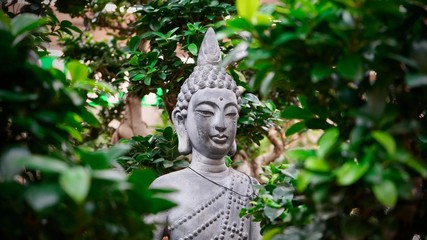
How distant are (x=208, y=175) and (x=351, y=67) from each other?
1.11 meters

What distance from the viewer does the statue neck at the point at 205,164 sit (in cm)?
226

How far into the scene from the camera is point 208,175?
2.25 meters

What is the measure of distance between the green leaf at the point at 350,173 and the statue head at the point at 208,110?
990 mm

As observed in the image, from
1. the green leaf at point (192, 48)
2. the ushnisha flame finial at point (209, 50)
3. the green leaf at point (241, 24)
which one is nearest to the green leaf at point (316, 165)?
the green leaf at point (241, 24)

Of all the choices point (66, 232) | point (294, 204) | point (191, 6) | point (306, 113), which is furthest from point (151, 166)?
point (66, 232)

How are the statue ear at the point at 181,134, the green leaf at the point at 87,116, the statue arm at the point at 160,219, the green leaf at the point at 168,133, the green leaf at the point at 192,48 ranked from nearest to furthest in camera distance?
the green leaf at the point at 87,116 < the statue arm at the point at 160,219 < the statue ear at the point at 181,134 < the green leaf at the point at 192,48 < the green leaf at the point at 168,133

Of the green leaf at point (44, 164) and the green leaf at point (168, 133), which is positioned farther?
the green leaf at point (168, 133)

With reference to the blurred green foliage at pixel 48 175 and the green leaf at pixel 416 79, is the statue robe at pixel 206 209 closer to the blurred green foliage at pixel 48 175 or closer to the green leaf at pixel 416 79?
the blurred green foliage at pixel 48 175

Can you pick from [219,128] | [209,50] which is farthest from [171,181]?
[209,50]

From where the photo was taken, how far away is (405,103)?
132 cm

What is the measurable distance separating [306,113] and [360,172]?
0.33 metres

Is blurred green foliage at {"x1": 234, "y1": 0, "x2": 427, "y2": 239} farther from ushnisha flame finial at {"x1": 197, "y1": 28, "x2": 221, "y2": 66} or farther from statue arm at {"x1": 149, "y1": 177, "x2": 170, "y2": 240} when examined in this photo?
ushnisha flame finial at {"x1": 197, "y1": 28, "x2": 221, "y2": 66}

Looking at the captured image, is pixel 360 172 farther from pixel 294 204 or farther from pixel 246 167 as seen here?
pixel 246 167

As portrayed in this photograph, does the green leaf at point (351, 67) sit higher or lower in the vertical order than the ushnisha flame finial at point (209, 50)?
higher
